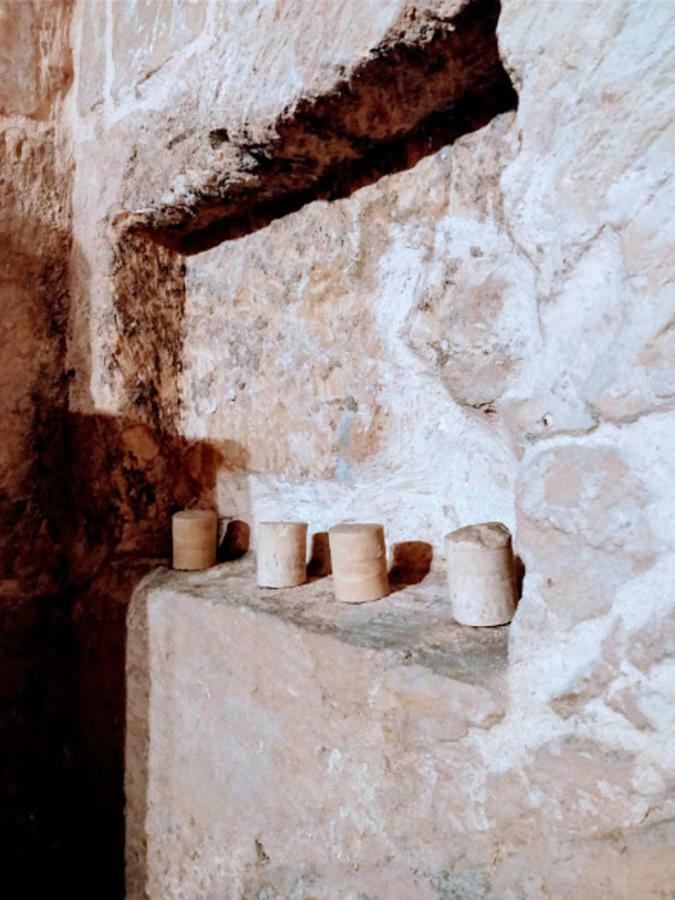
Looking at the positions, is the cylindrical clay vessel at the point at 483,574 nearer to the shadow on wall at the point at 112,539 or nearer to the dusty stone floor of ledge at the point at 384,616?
the dusty stone floor of ledge at the point at 384,616

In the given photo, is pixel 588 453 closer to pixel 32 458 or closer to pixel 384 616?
pixel 384 616

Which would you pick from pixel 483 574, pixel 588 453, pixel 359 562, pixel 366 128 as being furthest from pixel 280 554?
pixel 366 128

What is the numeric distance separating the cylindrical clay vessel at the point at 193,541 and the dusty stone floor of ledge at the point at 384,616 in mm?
23

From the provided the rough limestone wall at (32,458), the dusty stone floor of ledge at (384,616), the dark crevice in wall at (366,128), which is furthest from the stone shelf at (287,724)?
the dark crevice in wall at (366,128)

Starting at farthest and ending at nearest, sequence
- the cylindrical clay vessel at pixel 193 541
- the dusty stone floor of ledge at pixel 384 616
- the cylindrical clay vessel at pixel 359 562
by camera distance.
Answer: the cylindrical clay vessel at pixel 193 541 < the cylindrical clay vessel at pixel 359 562 < the dusty stone floor of ledge at pixel 384 616

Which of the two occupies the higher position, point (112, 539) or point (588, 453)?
point (588, 453)

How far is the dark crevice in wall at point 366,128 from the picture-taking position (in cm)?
78

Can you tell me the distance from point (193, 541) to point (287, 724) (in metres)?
0.40

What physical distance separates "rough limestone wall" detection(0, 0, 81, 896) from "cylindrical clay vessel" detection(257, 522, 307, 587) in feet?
1.76

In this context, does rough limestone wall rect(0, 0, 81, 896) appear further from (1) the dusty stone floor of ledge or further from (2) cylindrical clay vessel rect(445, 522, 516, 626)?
(2) cylindrical clay vessel rect(445, 522, 516, 626)

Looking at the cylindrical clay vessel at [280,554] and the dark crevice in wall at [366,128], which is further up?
the dark crevice in wall at [366,128]

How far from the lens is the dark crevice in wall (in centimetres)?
78

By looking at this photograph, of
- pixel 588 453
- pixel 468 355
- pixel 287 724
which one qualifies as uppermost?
pixel 468 355

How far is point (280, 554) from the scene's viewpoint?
3.24 feet
